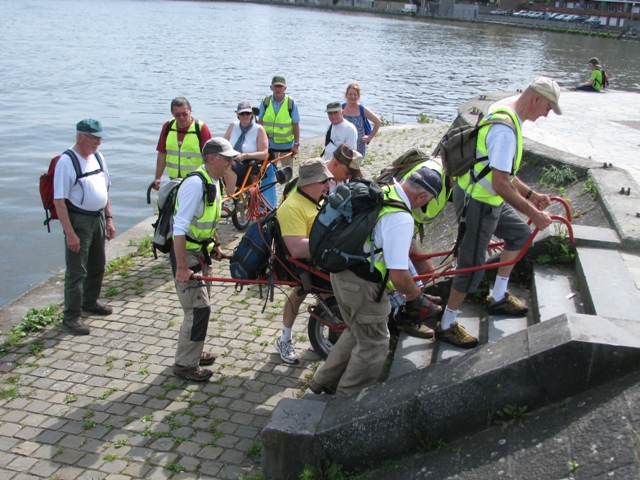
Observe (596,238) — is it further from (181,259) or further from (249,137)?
(249,137)

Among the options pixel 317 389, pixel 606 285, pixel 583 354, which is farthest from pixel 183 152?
pixel 583 354

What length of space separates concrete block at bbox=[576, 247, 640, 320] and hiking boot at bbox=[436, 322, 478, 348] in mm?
911

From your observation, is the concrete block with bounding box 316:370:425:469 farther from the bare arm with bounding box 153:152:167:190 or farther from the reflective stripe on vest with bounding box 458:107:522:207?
the bare arm with bounding box 153:152:167:190

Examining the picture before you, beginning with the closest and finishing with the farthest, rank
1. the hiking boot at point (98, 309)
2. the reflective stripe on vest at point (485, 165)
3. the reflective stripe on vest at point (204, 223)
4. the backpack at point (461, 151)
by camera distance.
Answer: the reflective stripe on vest at point (485, 165), the backpack at point (461, 151), the reflective stripe on vest at point (204, 223), the hiking boot at point (98, 309)

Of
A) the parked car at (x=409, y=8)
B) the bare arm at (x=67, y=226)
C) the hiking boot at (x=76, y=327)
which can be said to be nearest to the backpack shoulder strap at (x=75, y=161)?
the bare arm at (x=67, y=226)

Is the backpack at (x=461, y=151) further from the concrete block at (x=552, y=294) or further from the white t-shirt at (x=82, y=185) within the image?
the white t-shirt at (x=82, y=185)

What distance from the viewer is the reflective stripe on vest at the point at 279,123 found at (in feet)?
32.6

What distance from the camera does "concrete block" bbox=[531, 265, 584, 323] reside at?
5094 mm

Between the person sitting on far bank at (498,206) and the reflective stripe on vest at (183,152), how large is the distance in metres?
3.69

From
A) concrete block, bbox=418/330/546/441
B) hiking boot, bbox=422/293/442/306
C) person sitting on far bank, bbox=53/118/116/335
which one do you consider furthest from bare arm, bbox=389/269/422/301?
person sitting on far bank, bbox=53/118/116/335

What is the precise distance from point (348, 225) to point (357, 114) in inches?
236

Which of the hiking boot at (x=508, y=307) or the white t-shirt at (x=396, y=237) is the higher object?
the white t-shirt at (x=396, y=237)

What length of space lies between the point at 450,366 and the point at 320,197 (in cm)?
183

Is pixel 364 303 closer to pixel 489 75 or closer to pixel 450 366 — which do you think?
pixel 450 366
